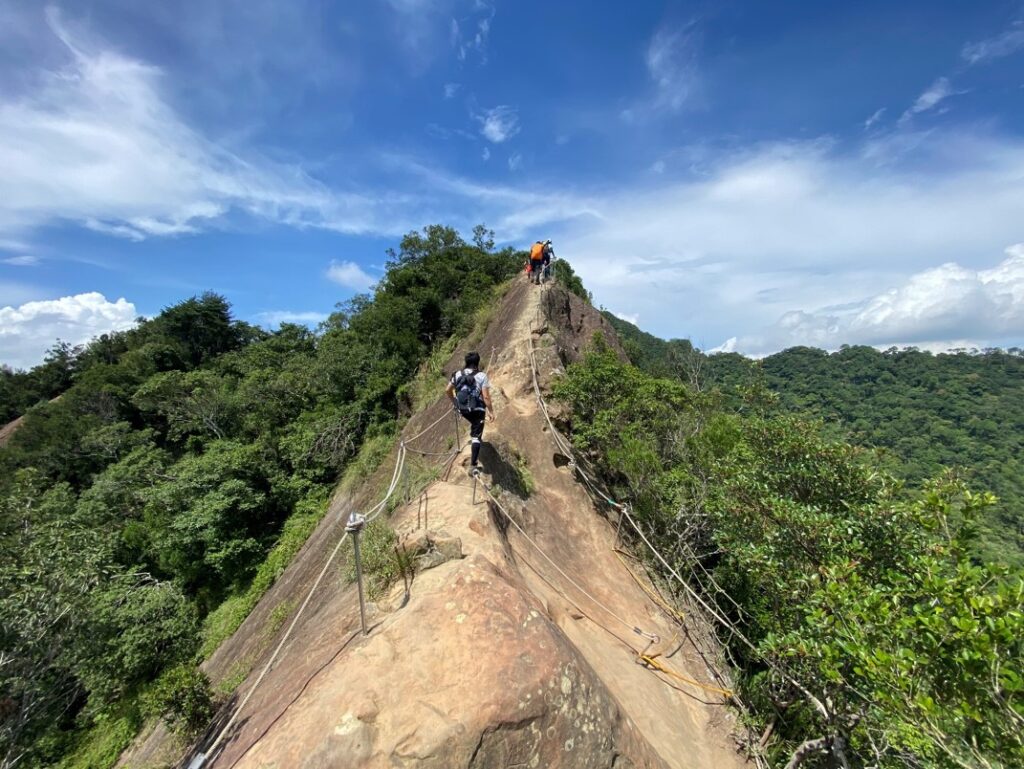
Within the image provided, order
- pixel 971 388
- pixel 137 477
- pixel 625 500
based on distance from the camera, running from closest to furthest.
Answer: pixel 625 500
pixel 137 477
pixel 971 388

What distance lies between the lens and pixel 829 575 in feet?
17.8

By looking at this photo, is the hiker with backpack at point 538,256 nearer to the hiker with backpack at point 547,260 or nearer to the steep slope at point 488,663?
the hiker with backpack at point 547,260

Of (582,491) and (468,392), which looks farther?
(582,491)

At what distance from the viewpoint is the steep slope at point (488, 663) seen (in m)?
4.44

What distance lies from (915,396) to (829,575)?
9588cm

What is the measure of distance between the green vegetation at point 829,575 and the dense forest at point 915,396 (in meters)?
25.0

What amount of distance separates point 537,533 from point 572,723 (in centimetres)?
462

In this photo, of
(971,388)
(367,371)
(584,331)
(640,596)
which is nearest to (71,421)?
(367,371)

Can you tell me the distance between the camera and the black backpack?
8.47m

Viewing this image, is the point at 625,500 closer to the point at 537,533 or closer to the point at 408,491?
the point at 537,533

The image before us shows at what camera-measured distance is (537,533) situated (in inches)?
372

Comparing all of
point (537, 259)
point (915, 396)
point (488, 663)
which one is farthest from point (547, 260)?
point (915, 396)

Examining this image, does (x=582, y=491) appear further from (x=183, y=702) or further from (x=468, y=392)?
(x=183, y=702)

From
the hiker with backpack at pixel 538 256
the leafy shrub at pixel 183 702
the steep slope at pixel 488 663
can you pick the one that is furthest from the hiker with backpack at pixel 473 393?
the hiker with backpack at pixel 538 256
